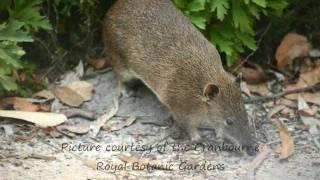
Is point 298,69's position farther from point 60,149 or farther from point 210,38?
point 60,149

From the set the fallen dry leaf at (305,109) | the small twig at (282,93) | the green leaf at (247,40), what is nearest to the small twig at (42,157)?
the small twig at (282,93)

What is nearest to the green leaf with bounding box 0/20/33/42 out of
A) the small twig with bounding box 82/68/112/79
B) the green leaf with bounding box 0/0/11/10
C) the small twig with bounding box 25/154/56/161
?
the green leaf with bounding box 0/0/11/10

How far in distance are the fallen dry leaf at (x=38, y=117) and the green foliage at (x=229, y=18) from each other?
1.58 m

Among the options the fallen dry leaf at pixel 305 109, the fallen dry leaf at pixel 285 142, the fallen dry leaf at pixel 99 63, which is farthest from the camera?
the fallen dry leaf at pixel 99 63

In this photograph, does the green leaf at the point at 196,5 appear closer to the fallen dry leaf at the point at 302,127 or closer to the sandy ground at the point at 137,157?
the sandy ground at the point at 137,157

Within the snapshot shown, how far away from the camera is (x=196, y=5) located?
6613mm

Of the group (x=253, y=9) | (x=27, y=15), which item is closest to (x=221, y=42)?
(x=253, y=9)

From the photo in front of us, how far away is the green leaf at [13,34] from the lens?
5.75 metres

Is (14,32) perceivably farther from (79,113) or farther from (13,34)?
(79,113)

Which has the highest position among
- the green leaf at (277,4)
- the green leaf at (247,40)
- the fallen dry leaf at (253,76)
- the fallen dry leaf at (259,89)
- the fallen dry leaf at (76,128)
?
the green leaf at (277,4)

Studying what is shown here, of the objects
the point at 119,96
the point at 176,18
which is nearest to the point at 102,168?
the point at 119,96

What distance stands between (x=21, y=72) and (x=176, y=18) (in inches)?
62.3

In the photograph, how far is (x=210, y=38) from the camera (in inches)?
272

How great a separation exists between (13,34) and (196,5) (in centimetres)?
179
